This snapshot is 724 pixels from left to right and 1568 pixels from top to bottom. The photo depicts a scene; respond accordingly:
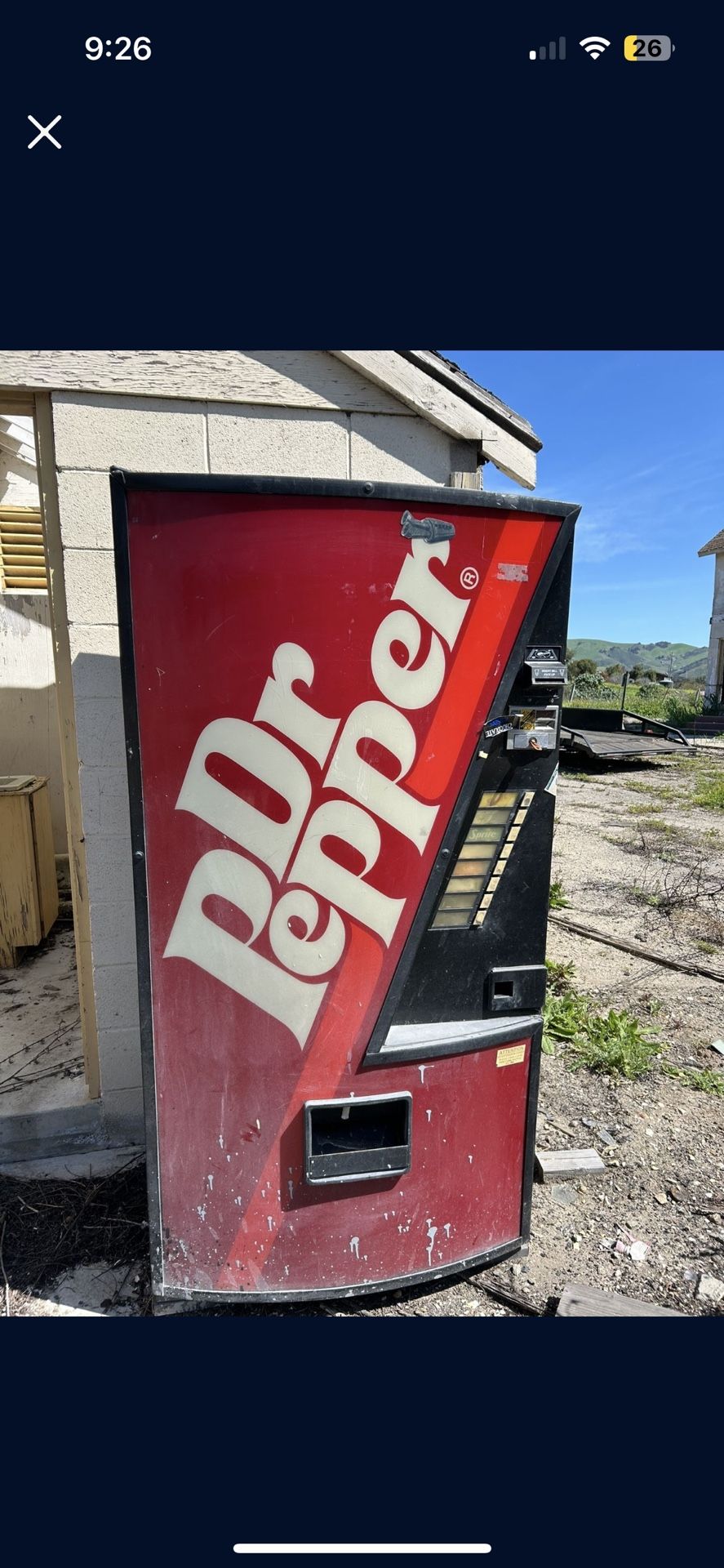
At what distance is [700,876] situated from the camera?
6.38 m

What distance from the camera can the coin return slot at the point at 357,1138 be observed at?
6.41 feet

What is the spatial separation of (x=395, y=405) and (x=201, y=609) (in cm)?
132

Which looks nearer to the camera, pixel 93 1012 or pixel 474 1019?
pixel 474 1019

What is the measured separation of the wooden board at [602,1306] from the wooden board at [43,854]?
3.25 meters

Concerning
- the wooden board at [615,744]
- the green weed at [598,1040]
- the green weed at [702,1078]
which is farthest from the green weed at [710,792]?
the green weed at [702,1078]

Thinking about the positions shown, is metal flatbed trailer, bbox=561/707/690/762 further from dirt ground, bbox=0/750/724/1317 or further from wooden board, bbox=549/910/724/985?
dirt ground, bbox=0/750/724/1317

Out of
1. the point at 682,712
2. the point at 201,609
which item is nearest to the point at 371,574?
the point at 201,609

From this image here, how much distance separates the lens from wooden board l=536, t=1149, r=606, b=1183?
2.81m

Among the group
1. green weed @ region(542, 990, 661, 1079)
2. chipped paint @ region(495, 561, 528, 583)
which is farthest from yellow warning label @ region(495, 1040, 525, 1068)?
green weed @ region(542, 990, 661, 1079)

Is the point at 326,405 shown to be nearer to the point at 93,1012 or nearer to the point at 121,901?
the point at 121,901

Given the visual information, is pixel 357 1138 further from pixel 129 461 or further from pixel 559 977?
pixel 559 977

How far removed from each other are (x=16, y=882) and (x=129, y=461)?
253cm

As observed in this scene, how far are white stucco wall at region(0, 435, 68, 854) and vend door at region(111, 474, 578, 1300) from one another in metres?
3.96
